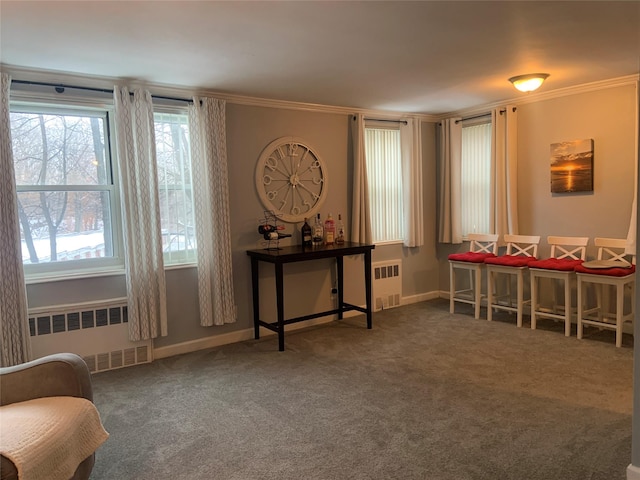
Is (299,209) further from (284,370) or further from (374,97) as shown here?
(284,370)

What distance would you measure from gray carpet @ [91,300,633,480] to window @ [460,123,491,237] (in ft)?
4.96

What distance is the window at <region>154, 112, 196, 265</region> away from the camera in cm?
399

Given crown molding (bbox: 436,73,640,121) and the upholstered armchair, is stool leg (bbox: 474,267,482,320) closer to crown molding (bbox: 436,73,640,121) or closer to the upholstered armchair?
crown molding (bbox: 436,73,640,121)

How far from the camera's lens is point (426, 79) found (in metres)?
3.92

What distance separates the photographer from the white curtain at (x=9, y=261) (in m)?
3.19

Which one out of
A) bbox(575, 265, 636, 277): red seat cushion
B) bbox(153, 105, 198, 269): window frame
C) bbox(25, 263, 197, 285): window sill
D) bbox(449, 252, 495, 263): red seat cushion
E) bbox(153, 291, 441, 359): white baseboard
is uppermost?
bbox(153, 105, 198, 269): window frame

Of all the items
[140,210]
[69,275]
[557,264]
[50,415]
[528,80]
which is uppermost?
[528,80]

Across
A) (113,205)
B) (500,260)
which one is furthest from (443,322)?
(113,205)

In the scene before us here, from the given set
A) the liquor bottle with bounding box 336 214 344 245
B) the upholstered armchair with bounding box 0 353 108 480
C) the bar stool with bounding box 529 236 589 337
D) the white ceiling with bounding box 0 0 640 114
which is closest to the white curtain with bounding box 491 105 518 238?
the bar stool with bounding box 529 236 589 337

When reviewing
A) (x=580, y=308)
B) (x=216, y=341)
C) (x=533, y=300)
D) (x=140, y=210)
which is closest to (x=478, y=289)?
(x=533, y=300)

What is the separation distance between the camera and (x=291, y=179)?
15.4 ft

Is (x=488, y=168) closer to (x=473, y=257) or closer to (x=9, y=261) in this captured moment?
(x=473, y=257)

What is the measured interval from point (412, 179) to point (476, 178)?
0.72 meters

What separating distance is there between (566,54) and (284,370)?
307cm
